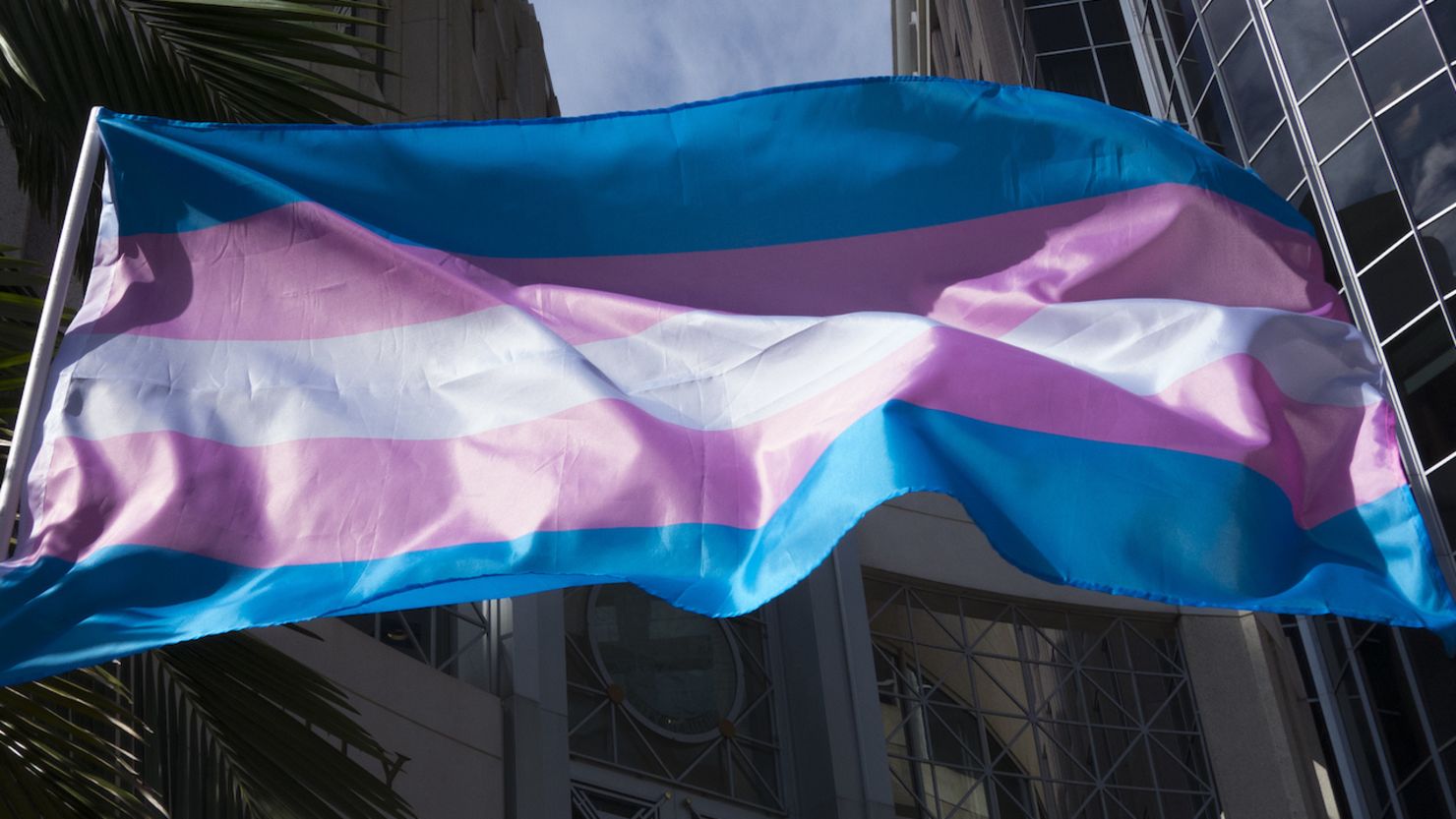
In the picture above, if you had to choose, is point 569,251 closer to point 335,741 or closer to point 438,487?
point 438,487

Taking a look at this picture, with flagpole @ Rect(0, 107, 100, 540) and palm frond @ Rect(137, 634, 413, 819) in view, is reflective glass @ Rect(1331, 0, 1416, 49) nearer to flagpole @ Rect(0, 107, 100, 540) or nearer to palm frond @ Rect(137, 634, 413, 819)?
palm frond @ Rect(137, 634, 413, 819)

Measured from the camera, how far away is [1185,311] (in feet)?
16.6

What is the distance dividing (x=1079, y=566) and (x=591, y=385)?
4.31 ft

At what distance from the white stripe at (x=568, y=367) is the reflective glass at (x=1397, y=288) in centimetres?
1688

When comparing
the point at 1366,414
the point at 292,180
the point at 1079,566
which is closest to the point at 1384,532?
the point at 1366,414

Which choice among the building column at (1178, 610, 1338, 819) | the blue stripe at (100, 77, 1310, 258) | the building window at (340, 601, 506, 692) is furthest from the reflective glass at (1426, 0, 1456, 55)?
the blue stripe at (100, 77, 1310, 258)

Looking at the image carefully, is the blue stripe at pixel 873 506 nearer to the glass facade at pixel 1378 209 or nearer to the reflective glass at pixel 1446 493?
the reflective glass at pixel 1446 493

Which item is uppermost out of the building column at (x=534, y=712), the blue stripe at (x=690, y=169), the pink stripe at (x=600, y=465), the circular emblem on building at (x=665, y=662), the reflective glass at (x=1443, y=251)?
the reflective glass at (x=1443, y=251)

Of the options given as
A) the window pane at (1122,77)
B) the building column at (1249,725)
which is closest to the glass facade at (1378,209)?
the building column at (1249,725)

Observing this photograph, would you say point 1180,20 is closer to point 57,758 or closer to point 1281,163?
point 1281,163

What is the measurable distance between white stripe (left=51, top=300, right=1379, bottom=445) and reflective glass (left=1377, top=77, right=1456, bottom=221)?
1676 cm

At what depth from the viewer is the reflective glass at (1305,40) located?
22312 millimetres

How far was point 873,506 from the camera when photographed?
3.94m

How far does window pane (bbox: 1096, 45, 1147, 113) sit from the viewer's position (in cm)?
3148
